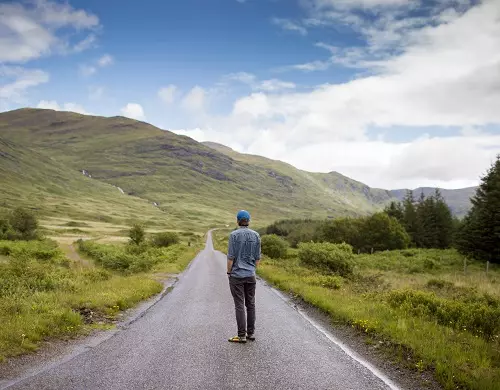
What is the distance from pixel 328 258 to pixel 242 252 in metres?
20.6

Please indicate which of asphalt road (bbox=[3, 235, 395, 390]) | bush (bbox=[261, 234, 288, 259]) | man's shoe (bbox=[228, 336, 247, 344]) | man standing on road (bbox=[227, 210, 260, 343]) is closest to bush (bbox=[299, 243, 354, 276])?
bush (bbox=[261, 234, 288, 259])

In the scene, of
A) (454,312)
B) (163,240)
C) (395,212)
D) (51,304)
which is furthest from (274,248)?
(395,212)

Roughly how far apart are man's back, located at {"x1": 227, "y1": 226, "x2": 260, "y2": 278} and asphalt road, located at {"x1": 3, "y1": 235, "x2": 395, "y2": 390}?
1690 millimetres

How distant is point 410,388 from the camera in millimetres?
6707

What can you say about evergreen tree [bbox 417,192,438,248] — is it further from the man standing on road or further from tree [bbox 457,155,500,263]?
the man standing on road

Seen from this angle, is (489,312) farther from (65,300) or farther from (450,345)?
(65,300)

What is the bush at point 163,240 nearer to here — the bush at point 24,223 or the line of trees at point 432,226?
the bush at point 24,223

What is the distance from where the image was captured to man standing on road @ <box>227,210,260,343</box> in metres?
9.88

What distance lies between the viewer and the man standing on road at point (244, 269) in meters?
9.88

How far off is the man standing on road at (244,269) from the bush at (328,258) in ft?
66.3

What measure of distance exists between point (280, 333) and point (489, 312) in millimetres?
6403

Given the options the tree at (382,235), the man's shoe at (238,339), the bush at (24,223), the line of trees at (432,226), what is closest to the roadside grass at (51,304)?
the man's shoe at (238,339)

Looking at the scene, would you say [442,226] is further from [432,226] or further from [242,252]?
[242,252]

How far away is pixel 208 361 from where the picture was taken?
7754 mm
